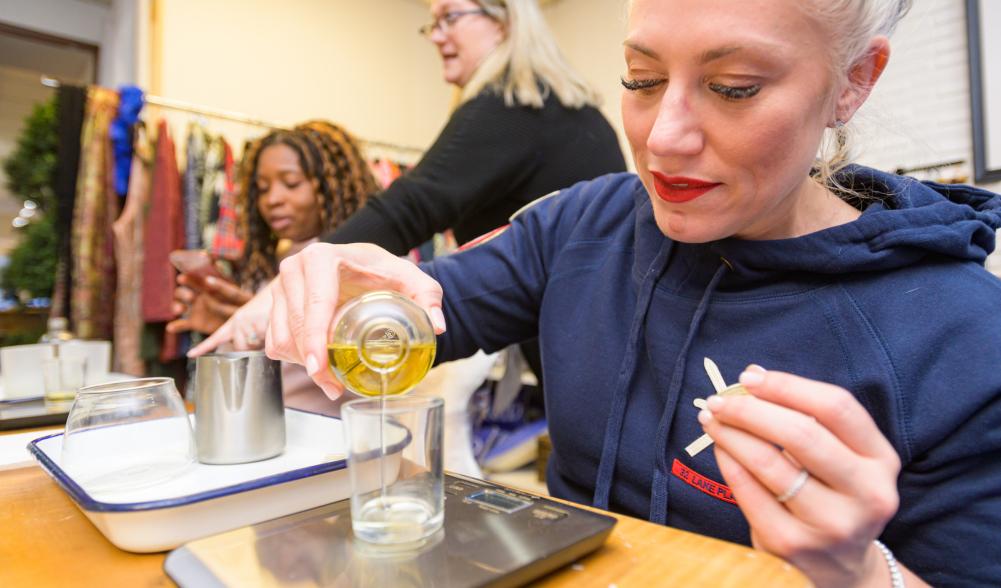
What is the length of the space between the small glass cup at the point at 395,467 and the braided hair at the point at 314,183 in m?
1.57

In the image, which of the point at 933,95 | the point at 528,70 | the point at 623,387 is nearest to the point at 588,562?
the point at 623,387

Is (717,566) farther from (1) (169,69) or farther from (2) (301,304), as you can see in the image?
(1) (169,69)

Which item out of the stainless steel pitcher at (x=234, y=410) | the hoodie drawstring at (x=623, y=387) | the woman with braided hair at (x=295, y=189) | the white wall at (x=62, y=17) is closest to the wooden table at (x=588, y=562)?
the stainless steel pitcher at (x=234, y=410)

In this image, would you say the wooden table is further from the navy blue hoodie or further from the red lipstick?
the red lipstick

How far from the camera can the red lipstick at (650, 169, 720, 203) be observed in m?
0.66

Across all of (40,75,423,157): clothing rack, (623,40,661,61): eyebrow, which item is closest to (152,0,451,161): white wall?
(40,75,423,157): clothing rack

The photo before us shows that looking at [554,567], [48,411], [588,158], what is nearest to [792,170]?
[554,567]

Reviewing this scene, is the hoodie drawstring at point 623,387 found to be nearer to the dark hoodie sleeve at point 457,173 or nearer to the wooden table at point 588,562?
the wooden table at point 588,562

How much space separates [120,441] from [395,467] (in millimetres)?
278

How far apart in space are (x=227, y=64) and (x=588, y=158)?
2453 mm

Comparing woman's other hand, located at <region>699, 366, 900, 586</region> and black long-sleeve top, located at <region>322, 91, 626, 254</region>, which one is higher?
black long-sleeve top, located at <region>322, 91, 626, 254</region>

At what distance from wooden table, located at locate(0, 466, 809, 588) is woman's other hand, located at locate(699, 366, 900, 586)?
30 mm

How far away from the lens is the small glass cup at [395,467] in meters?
0.47

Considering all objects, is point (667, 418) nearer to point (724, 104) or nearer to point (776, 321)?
point (776, 321)
